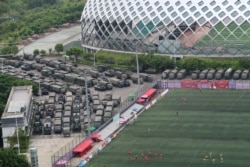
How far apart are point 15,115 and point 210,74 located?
75.9 feet

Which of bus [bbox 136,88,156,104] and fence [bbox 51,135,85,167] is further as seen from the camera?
bus [bbox 136,88,156,104]

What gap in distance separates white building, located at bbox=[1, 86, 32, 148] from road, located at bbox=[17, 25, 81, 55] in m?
31.6

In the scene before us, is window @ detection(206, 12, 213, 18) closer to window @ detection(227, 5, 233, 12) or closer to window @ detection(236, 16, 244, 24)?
window @ detection(227, 5, 233, 12)

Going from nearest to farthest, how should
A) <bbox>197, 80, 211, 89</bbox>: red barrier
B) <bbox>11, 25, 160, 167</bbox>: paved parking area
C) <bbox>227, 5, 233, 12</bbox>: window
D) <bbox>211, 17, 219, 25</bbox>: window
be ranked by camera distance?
<bbox>11, 25, 160, 167</bbox>: paved parking area < <bbox>197, 80, 211, 89</bbox>: red barrier < <bbox>211, 17, 219, 25</bbox>: window < <bbox>227, 5, 233, 12</bbox>: window

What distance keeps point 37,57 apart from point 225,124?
3701cm

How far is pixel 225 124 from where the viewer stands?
5638cm

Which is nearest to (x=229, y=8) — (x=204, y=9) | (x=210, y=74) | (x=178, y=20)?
(x=204, y=9)

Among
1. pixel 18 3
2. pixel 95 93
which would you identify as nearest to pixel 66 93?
pixel 95 93

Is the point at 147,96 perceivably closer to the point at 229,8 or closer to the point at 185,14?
the point at 185,14

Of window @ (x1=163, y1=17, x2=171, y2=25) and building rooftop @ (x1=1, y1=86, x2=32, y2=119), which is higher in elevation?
window @ (x1=163, y1=17, x2=171, y2=25)

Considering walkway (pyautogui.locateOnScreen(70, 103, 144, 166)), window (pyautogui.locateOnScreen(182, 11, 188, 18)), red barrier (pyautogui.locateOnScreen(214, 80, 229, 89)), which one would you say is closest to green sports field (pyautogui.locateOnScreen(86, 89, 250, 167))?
walkway (pyautogui.locateOnScreen(70, 103, 144, 166))

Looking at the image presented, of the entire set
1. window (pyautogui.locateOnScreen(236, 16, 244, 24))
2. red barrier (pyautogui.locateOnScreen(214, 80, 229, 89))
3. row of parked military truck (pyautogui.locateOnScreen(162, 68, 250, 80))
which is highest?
window (pyautogui.locateOnScreen(236, 16, 244, 24))

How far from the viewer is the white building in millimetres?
55812

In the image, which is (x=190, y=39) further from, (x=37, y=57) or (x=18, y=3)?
(x=18, y=3)
